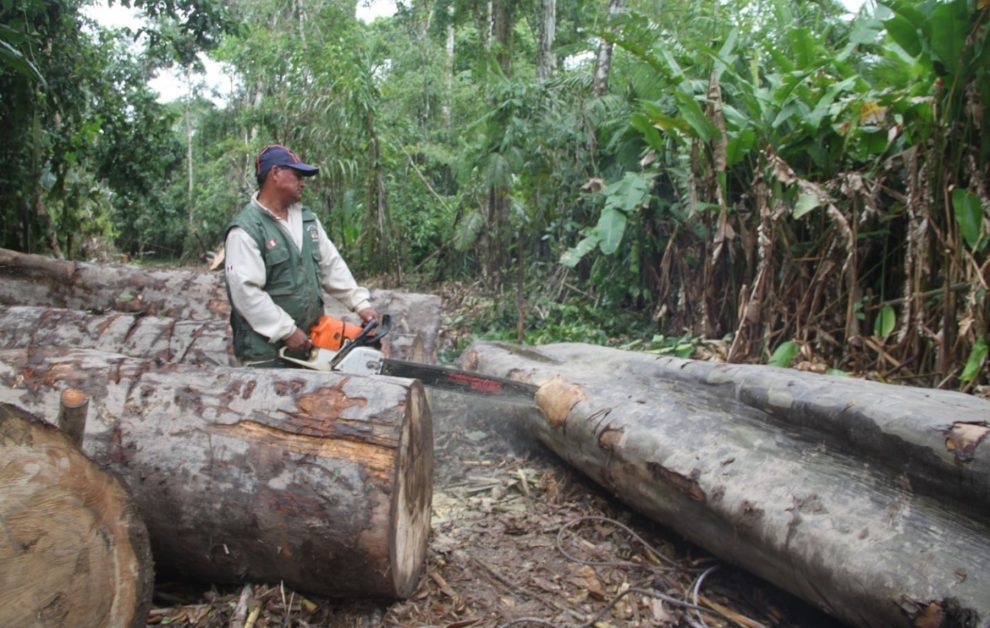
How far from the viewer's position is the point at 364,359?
3.34 metres

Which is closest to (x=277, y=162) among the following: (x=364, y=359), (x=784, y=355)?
(x=364, y=359)

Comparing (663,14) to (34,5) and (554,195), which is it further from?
(34,5)

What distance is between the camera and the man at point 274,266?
3.41 meters

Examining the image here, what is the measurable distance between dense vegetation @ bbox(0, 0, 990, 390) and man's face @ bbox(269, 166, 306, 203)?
2.78m

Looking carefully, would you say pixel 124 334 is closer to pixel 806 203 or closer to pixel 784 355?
pixel 784 355

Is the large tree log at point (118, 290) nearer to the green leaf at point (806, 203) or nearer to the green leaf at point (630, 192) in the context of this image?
the green leaf at point (630, 192)

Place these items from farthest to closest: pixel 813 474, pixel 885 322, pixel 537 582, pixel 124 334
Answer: pixel 124 334 < pixel 885 322 < pixel 537 582 < pixel 813 474

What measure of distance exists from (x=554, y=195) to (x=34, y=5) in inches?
214

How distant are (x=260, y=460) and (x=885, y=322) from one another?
361 centimetres

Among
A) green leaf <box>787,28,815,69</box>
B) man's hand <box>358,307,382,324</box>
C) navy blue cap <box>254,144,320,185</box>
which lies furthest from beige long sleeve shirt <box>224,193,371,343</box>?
green leaf <box>787,28,815,69</box>

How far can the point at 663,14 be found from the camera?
7.12 meters

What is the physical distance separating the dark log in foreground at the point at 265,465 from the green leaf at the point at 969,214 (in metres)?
3.00

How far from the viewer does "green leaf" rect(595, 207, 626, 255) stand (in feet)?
18.7

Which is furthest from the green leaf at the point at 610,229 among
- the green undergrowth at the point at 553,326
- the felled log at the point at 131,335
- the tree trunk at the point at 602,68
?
the tree trunk at the point at 602,68
